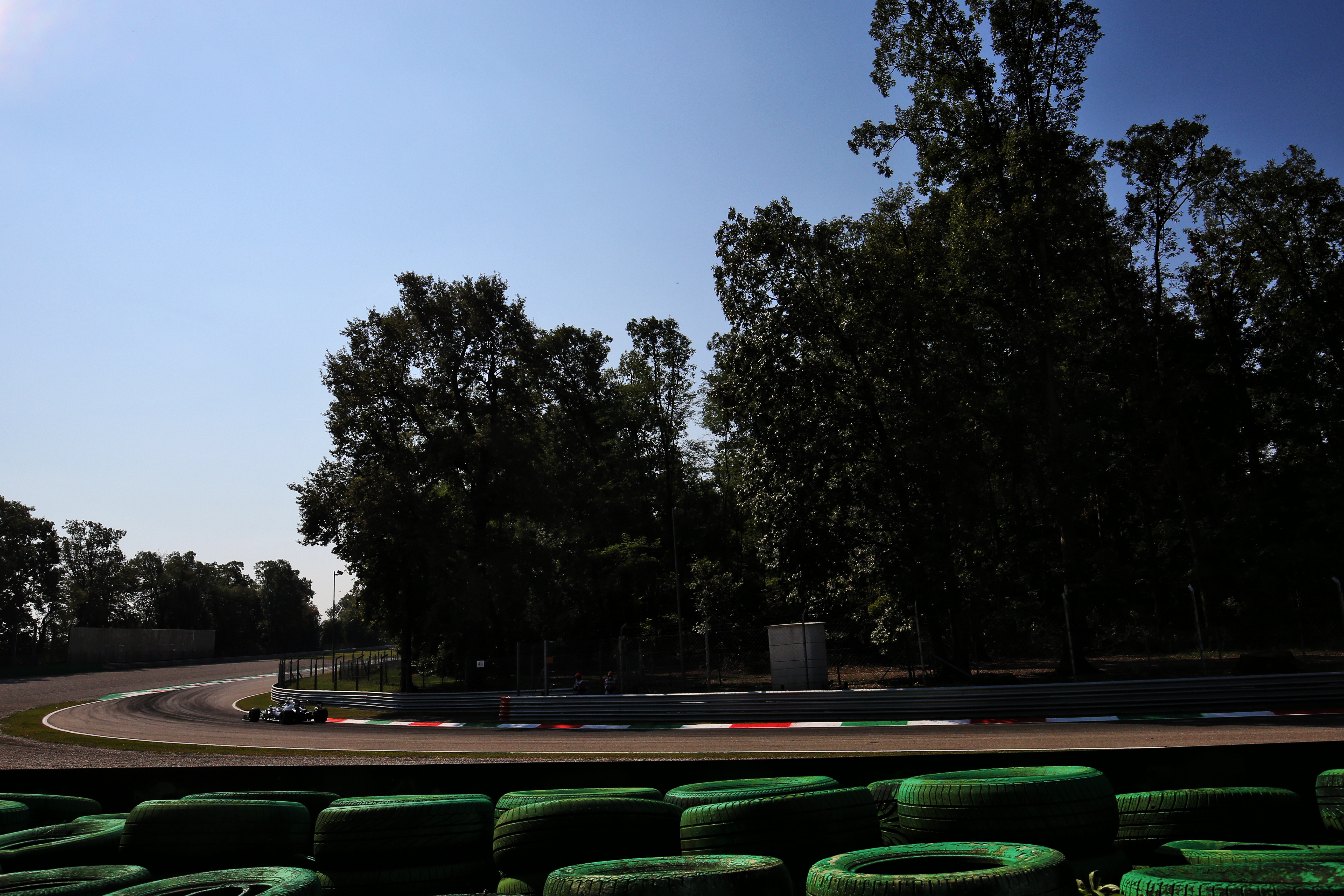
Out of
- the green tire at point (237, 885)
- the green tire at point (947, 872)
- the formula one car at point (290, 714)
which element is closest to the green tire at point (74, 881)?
the green tire at point (237, 885)

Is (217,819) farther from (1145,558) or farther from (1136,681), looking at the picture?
(1145,558)

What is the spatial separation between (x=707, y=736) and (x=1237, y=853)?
61.8 ft

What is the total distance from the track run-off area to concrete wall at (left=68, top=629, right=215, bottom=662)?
179 feet

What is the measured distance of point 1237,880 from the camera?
258cm

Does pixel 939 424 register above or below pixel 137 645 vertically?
above

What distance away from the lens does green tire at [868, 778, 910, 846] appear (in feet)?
14.1

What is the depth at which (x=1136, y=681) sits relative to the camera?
20.8 meters

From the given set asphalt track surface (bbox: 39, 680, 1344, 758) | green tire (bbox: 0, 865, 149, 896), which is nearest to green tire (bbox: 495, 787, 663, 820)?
green tire (bbox: 0, 865, 149, 896)

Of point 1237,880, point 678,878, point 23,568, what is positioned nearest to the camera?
point 1237,880

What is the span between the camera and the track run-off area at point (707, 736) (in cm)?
1581

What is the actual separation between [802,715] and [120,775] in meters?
20.0

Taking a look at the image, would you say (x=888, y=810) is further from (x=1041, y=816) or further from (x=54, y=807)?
(x=54, y=807)

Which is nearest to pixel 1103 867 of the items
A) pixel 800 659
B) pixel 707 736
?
pixel 707 736

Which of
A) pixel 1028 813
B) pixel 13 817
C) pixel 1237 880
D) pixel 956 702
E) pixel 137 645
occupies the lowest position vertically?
pixel 137 645
